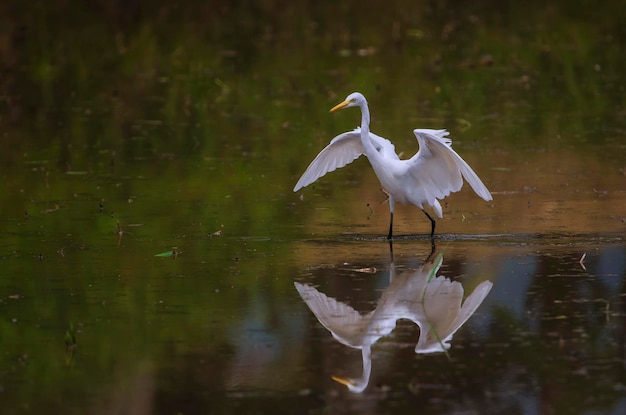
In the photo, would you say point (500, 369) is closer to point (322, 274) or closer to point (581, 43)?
point (322, 274)

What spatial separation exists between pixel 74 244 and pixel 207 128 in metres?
5.87

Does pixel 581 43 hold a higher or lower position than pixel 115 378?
lower

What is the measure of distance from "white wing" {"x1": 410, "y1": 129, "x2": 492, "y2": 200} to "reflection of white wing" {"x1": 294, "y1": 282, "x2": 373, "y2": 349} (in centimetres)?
170

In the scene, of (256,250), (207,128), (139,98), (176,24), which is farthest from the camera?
(176,24)

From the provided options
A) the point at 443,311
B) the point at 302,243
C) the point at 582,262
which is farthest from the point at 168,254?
the point at 582,262

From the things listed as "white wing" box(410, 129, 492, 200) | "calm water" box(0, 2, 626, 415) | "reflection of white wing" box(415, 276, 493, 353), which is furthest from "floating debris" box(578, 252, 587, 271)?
"white wing" box(410, 129, 492, 200)

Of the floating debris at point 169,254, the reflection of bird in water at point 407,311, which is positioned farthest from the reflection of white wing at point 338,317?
the floating debris at point 169,254

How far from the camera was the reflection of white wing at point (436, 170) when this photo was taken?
927 cm

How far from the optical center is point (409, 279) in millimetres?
8398

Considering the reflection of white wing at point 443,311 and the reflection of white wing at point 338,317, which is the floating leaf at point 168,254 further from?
the reflection of white wing at point 443,311

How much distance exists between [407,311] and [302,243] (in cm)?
210

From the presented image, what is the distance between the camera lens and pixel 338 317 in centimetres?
755

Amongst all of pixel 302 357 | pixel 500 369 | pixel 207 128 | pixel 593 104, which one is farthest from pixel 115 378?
pixel 593 104

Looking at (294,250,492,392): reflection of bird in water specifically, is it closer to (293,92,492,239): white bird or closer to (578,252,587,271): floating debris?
(578,252,587,271): floating debris
